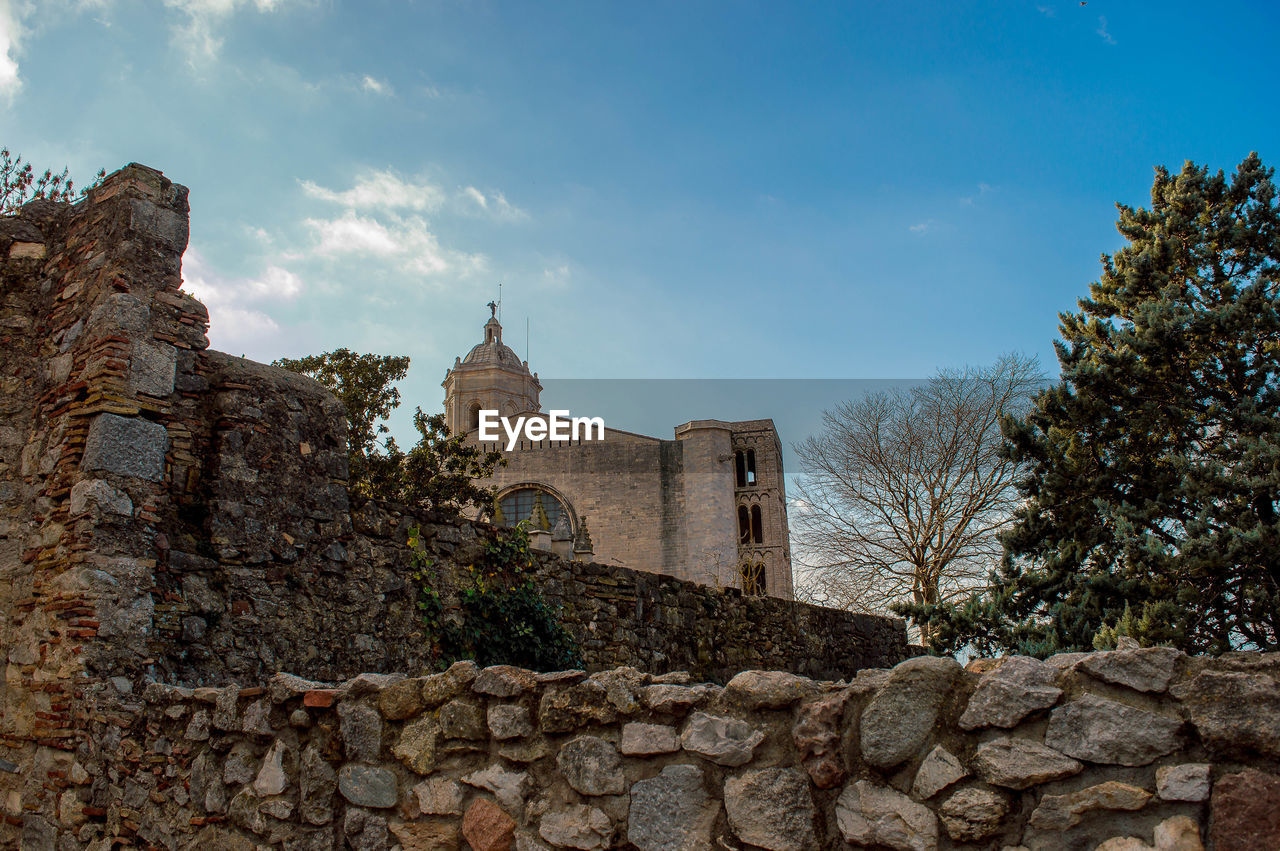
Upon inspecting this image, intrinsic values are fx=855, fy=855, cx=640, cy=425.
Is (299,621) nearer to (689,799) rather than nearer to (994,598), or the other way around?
(689,799)

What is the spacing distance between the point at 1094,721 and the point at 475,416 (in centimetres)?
4595

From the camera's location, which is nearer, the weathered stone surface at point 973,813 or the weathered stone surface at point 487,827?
the weathered stone surface at point 973,813

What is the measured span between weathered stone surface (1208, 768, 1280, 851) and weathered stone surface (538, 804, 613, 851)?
4.98 feet

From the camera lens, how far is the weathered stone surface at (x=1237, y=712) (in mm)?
1721

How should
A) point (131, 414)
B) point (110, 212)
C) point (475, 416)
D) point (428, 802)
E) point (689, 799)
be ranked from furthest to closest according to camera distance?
point (475, 416) < point (110, 212) < point (131, 414) < point (428, 802) < point (689, 799)

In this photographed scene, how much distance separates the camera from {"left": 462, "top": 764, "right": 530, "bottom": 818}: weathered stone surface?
2.69 m

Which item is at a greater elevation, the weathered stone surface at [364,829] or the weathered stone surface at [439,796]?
the weathered stone surface at [439,796]

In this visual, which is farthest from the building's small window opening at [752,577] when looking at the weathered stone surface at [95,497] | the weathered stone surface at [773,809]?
the weathered stone surface at [773,809]

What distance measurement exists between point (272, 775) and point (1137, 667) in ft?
9.55

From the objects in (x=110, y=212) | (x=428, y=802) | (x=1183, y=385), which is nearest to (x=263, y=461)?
(x=110, y=212)

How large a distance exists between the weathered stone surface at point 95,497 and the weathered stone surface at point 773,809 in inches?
148

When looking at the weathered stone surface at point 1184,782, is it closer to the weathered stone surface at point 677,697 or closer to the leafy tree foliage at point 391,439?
the weathered stone surface at point 677,697

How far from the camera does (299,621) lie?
17.2ft

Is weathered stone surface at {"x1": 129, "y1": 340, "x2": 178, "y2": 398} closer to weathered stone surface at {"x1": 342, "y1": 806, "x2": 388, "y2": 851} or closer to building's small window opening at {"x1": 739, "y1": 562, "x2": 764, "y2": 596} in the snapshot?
weathered stone surface at {"x1": 342, "y1": 806, "x2": 388, "y2": 851}
